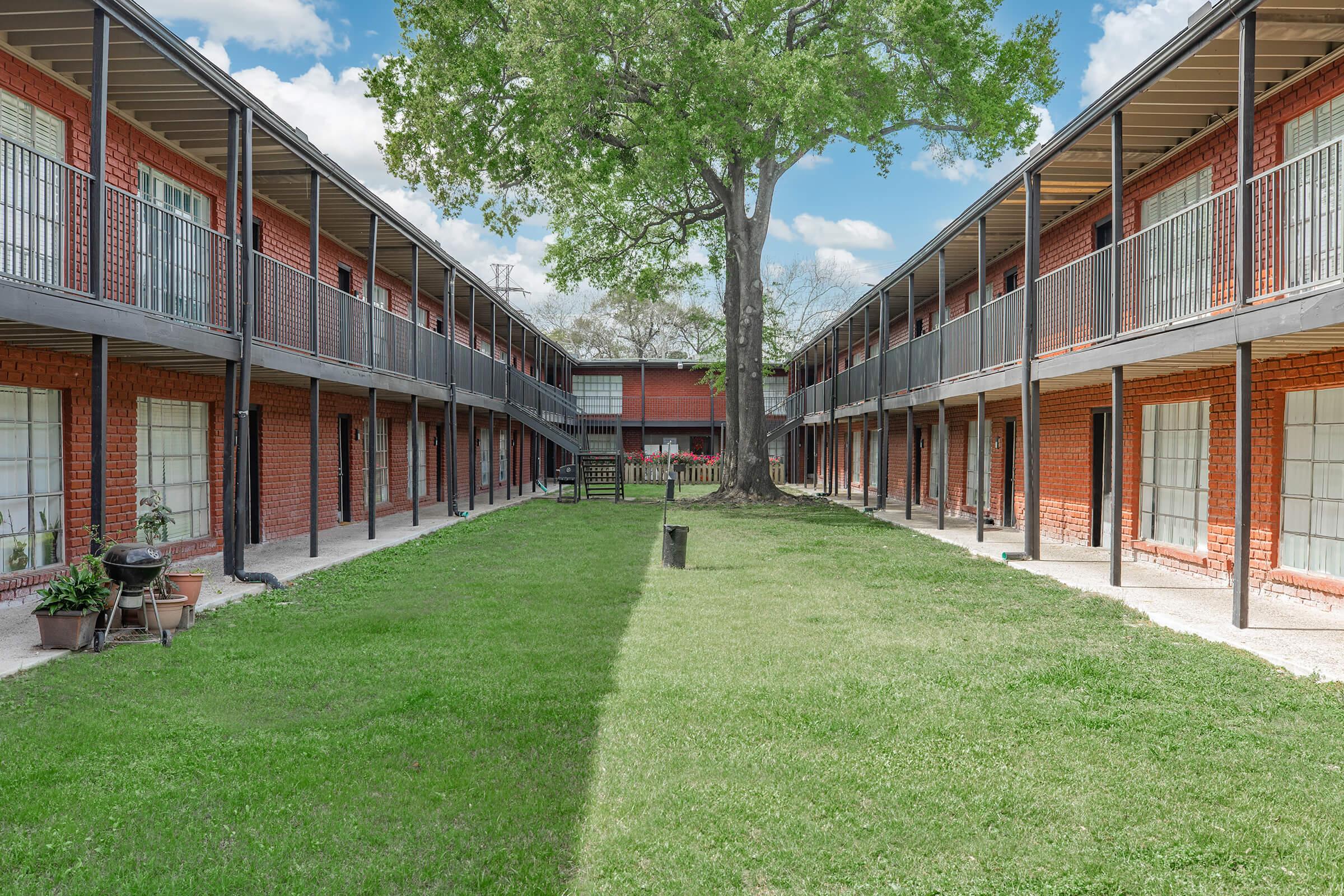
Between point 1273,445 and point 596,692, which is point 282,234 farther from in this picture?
point 1273,445

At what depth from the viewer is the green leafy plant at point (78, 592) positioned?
6.44m

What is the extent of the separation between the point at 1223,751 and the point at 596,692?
3.34 m

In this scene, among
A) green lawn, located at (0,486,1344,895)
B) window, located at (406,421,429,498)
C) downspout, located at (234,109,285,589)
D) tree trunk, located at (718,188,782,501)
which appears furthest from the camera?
window, located at (406,421,429,498)

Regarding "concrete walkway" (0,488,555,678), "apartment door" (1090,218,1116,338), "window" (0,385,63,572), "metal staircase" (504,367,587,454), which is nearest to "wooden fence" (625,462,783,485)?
"metal staircase" (504,367,587,454)

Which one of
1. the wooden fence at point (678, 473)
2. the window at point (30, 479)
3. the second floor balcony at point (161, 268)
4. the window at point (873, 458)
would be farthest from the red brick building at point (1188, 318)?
the wooden fence at point (678, 473)

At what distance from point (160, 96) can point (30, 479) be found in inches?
159

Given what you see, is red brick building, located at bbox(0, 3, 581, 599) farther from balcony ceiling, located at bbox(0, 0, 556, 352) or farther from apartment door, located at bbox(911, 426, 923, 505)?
apartment door, located at bbox(911, 426, 923, 505)

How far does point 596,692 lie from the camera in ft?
18.0

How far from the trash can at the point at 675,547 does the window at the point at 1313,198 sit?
6432 millimetres

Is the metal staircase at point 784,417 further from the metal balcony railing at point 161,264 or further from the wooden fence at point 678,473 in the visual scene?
the metal balcony railing at point 161,264

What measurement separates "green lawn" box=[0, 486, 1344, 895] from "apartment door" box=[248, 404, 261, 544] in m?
5.73

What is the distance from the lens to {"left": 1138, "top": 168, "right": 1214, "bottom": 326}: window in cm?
904

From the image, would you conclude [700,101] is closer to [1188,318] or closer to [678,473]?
[1188,318]

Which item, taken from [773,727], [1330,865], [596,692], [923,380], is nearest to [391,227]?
[923,380]
